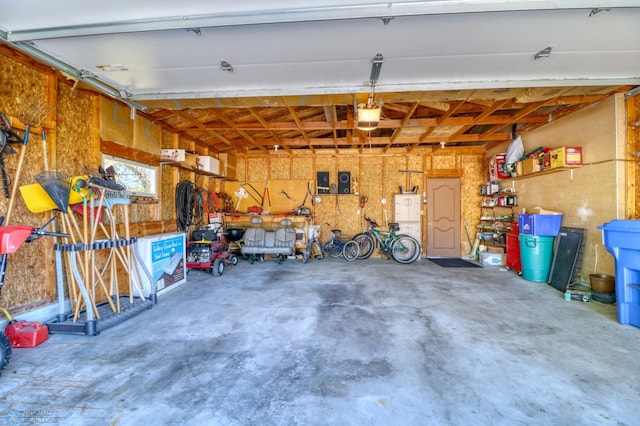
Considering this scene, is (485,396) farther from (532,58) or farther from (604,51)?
(604,51)

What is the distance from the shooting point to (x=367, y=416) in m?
1.60

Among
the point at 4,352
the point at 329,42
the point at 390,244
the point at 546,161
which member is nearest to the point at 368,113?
the point at 329,42

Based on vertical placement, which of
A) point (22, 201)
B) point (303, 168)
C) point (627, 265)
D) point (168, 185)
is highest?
point (303, 168)

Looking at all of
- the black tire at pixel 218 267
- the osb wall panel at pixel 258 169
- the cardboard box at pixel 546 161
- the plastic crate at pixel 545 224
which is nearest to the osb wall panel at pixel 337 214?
the osb wall panel at pixel 258 169

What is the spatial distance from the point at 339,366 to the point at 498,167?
20.2ft

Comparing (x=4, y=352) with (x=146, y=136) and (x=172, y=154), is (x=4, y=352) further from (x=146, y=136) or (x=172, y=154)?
(x=172, y=154)

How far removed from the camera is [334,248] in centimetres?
732

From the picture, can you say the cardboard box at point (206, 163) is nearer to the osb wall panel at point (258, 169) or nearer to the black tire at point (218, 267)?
the osb wall panel at point (258, 169)

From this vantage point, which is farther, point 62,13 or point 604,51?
point 604,51

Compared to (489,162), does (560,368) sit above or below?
below

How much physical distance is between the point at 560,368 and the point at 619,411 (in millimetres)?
455

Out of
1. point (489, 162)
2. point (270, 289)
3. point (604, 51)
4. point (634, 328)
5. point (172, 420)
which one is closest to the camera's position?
point (172, 420)

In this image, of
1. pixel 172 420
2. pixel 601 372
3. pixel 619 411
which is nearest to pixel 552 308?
pixel 601 372

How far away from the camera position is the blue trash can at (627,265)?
107 inches
